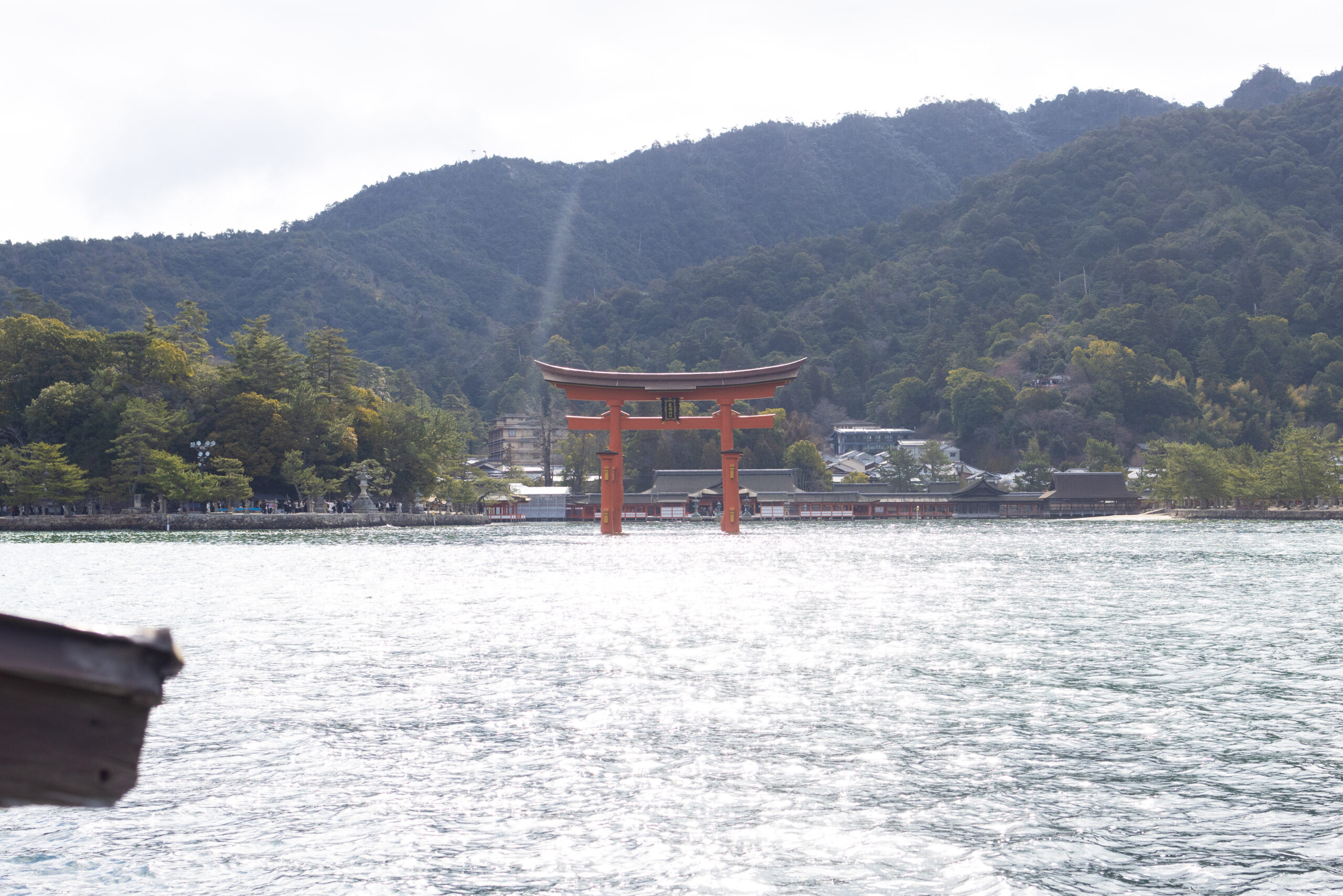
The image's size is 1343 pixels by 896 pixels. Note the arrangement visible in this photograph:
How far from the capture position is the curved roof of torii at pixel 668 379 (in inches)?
1789

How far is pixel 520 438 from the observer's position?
109188 millimetres

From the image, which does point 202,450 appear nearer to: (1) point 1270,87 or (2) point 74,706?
(2) point 74,706

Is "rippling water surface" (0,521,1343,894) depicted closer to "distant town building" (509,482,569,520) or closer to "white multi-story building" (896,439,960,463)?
"distant town building" (509,482,569,520)

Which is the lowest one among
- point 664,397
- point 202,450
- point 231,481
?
point 231,481

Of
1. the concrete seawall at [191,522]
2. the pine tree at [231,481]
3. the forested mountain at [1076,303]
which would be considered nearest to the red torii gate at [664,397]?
the concrete seawall at [191,522]

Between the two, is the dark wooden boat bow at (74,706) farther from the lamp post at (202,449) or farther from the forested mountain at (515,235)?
the forested mountain at (515,235)

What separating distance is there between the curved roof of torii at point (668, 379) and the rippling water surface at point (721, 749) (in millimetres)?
25760

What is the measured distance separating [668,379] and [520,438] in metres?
64.9

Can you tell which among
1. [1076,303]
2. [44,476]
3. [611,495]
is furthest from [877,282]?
[44,476]

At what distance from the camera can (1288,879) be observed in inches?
230

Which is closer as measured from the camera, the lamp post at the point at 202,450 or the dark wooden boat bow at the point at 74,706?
the dark wooden boat bow at the point at 74,706

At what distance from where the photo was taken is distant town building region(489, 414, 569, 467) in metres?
108

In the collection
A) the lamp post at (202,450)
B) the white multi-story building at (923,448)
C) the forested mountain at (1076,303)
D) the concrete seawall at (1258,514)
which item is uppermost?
the forested mountain at (1076,303)

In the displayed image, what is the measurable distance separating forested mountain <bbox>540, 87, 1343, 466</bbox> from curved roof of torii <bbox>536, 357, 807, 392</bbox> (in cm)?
5140
